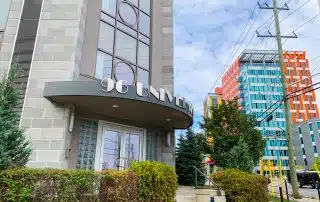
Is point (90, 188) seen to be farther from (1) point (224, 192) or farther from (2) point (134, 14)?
(2) point (134, 14)

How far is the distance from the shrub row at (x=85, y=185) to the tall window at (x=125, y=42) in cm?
520

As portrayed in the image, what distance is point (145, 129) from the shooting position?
12.3 meters

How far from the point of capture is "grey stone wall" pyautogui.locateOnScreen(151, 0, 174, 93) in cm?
1354

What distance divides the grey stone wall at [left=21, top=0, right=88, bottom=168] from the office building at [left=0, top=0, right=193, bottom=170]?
0.11ft

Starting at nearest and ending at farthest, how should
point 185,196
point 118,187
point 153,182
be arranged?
point 118,187, point 153,182, point 185,196

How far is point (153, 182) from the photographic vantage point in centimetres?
695

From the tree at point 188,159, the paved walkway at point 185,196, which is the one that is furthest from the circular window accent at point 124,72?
the tree at point 188,159

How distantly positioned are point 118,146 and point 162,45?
6456 mm

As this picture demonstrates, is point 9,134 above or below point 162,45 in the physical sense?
below

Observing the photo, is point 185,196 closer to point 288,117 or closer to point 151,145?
point 151,145

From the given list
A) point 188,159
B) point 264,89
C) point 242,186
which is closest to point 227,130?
point 188,159

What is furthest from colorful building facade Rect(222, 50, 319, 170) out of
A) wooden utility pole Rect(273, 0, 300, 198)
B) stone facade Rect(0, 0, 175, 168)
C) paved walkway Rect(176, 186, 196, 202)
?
stone facade Rect(0, 0, 175, 168)

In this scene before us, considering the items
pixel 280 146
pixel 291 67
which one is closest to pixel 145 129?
pixel 280 146

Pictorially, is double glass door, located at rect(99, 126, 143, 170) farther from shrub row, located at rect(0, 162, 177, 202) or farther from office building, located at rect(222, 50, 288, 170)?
office building, located at rect(222, 50, 288, 170)
